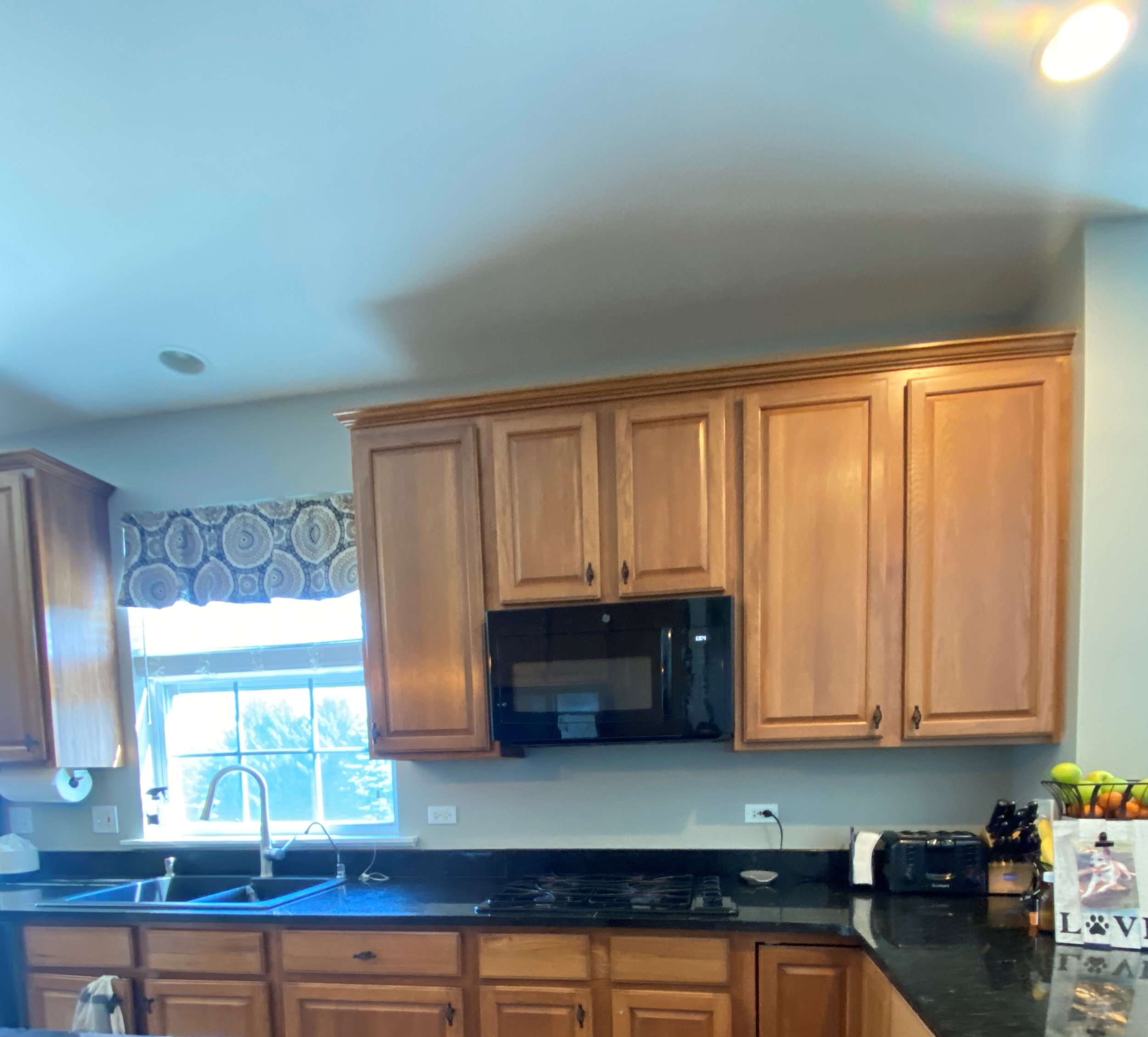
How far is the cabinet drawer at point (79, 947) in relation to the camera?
90.8 inches

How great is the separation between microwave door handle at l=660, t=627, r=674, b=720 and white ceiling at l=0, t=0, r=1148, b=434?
1.02 m

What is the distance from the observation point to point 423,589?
7.61 feet

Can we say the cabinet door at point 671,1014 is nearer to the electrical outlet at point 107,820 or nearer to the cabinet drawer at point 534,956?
the cabinet drawer at point 534,956

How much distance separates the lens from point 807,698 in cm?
206

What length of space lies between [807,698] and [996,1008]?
83cm

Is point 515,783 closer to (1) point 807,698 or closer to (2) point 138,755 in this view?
(1) point 807,698

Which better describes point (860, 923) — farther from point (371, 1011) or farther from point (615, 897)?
point (371, 1011)

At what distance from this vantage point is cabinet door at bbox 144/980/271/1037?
2.20 metres

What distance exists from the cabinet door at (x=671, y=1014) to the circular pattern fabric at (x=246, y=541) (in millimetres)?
1926

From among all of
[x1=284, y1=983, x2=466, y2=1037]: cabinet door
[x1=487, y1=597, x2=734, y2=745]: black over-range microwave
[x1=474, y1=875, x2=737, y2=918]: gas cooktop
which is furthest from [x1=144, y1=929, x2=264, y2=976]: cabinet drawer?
[x1=487, y1=597, x2=734, y2=745]: black over-range microwave

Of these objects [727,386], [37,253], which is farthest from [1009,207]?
[37,253]

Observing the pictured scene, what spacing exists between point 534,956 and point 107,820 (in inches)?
78.2

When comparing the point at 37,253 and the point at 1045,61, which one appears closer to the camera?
the point at 1045,61

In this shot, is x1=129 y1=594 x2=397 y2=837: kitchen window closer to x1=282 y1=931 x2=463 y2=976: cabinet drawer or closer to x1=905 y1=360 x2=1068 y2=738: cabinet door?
x1=282 y1=931 x2=463 y2=976: cabinet drawer
